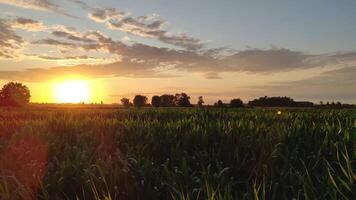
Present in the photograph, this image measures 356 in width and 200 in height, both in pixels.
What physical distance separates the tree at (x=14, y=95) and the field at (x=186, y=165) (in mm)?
115095

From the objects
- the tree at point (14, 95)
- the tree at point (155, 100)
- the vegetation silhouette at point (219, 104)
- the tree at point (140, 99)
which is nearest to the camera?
the vegetation silhouette at point (219, 104)

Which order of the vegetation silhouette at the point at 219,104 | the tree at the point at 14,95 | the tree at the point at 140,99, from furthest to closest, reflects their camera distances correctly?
the tree at the point at 140,99, the tree at the point at 14,95, the vegetation silhouette at the point at 219,104

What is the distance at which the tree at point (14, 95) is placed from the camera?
118387mm

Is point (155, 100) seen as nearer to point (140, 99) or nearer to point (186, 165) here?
point (140, 99)

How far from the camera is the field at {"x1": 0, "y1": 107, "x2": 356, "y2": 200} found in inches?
178

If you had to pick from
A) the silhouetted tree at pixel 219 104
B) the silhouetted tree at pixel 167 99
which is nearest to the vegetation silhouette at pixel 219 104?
the silhouetted tree at pixel 219 104

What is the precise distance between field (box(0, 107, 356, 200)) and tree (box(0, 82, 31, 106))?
115 metres

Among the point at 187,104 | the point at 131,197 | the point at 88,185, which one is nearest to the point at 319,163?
the point at 131,197

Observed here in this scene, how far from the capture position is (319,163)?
18.2 feet

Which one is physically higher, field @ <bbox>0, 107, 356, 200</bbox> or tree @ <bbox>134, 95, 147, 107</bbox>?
tree @ <bbox>134, 95, 147, 107</bbox>

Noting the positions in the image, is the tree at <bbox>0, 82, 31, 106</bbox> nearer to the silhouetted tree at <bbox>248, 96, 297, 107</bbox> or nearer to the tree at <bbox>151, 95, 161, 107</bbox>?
the tree at <bbox>151, 95, 161, 107</bbox>

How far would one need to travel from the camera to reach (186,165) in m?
5.68

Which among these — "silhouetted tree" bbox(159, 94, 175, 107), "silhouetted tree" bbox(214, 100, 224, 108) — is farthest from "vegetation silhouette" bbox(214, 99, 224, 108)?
"silhouetted tree" bbox(159, 94, 175, 107)

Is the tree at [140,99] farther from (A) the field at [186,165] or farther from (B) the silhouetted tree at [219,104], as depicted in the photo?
(A) the field at [186,165]
